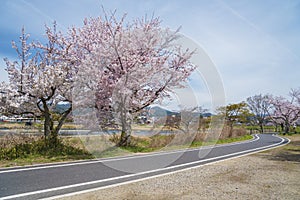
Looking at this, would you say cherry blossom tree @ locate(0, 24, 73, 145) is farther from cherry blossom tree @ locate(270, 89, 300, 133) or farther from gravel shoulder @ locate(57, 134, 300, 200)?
cherry blossom tree @ locate(270, 89, 300, 133)

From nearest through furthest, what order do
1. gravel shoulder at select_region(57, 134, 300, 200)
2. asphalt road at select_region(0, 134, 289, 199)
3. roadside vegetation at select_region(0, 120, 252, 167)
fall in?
gravel shoulder at select_region(57, 134, 300, 200), asphalt road at select_region(0, 134, 289, 199), roadside vegetation at select_region(0, 120, 252, 167)

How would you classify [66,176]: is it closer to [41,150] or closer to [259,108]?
[41,150]

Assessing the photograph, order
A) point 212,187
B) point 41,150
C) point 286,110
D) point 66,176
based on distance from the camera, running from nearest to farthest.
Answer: point 212,187 < point 66,176 < point 41,150 < point 286,110

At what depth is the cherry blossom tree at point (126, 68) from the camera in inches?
432

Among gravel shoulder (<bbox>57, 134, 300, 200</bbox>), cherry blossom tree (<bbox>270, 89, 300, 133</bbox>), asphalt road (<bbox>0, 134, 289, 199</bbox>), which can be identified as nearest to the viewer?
gravel shoulder (<bbox>57, 134, 300, 200</bbox>)

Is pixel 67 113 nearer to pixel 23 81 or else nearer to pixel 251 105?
pixel 23 81

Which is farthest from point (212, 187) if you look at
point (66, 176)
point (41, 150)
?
point (41, 150)

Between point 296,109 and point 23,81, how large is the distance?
35.2 m

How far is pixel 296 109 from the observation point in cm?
3284

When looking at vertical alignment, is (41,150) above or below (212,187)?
above

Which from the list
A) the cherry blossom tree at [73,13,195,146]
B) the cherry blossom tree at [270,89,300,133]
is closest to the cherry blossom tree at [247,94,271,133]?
the cherry blossom tree at [270,89,300,133]

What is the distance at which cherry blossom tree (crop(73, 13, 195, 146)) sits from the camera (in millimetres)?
10961

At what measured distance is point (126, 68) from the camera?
1121cm

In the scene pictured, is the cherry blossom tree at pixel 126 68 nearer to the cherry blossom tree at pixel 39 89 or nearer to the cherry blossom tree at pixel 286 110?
the cherry blossom tree at pixel 39 89
